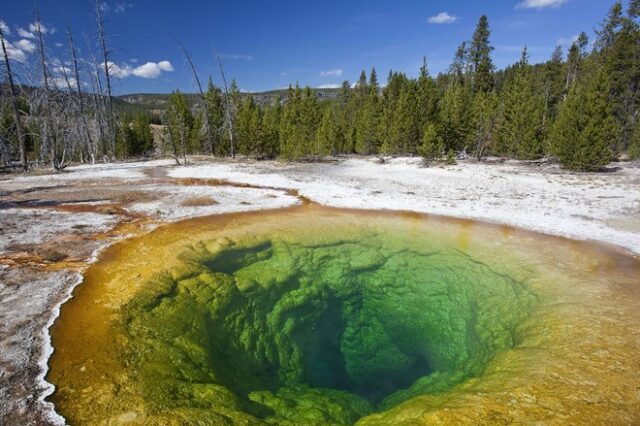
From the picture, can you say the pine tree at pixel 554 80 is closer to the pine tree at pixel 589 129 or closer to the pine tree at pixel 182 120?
the pine tree at pixel 589 129

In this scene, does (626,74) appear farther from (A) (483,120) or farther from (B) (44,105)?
(B) (44,105)

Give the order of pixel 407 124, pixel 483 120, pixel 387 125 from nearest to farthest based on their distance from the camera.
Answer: pixel 483 120 < pixel 407 124 < pixel 387 125

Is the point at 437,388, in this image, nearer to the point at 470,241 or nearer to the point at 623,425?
the point at 623,425


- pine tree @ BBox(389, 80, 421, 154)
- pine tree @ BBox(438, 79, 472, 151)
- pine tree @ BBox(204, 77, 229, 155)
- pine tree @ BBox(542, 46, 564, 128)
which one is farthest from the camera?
pine tree @ BBox(542, 46, 564, 128)

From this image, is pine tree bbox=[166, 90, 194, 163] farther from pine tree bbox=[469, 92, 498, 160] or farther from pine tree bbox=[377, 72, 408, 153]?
pine tree bbox=[469, 92, 498, 160]

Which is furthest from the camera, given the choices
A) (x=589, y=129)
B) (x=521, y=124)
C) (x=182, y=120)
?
(x=182, y=120)

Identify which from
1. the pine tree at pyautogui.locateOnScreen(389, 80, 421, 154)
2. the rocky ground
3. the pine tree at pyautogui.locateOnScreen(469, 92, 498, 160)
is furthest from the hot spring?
the pine tree at pyautogui.locateOnScreen(389, 80, 421, 154)

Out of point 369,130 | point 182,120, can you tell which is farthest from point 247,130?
point 369,130
